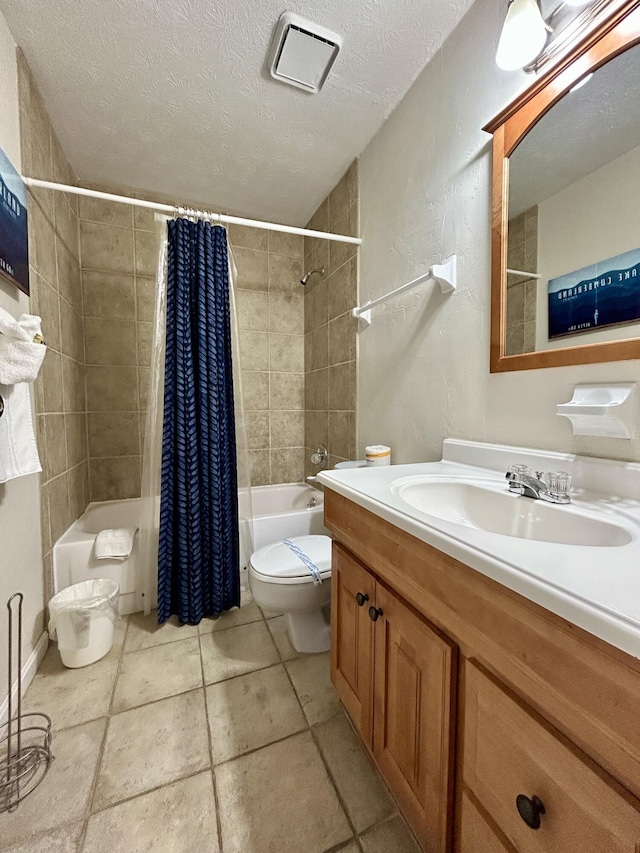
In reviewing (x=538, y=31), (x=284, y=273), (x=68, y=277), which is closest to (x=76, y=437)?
(x=68, y=277)

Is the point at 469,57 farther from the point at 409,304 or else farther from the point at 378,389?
the point at 378,389

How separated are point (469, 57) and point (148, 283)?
6.67ft

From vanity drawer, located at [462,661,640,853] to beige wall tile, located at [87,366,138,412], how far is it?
2355 mm

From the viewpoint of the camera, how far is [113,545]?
1.66 metres

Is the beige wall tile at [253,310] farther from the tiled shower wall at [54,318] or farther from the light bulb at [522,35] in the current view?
the light bulb at [522,35]

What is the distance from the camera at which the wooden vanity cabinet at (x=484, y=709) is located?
37 centimetres

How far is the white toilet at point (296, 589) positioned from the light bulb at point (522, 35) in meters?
1.73

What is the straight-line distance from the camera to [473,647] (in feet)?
1.80

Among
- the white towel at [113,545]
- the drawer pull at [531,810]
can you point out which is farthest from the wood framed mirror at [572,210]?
the white towel at [113,545]

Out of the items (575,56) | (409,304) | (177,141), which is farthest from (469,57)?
(177,141)

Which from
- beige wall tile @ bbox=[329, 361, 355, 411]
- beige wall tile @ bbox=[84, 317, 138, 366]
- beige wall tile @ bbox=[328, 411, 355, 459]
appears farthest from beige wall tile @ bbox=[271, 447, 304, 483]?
beige wall tile @ bbox=[84, 317, 138, 366]

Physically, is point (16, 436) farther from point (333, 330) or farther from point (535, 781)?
point (333, 330)

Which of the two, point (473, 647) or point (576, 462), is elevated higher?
point (576, 462)

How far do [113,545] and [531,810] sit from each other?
1778 millimetres
